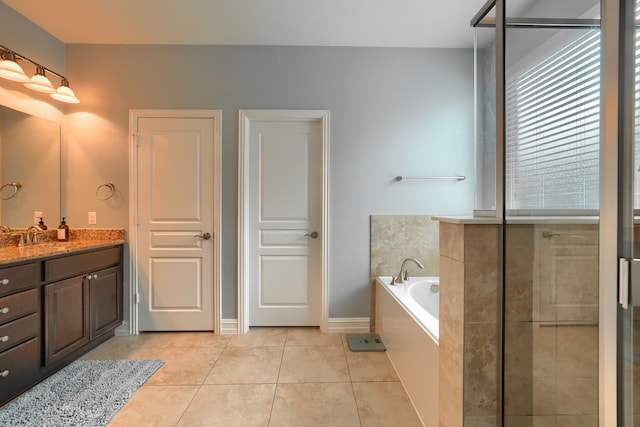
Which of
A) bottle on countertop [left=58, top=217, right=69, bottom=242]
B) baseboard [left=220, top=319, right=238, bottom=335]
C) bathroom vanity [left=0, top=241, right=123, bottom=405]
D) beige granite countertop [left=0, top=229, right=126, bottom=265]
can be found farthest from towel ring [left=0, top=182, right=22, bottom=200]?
baseboard [left=220, top=319, right=238, bottom=335]

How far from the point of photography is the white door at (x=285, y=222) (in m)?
2.69

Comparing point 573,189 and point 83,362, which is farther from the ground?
point 573,189

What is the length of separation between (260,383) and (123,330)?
1.59 metres

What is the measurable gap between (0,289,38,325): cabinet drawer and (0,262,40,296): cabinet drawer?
1.6 inches

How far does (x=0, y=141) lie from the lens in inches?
83.4

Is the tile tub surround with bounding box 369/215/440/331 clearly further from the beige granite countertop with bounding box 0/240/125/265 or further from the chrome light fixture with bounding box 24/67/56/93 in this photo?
the chrome light fixture with bounding box 24/67/56/93

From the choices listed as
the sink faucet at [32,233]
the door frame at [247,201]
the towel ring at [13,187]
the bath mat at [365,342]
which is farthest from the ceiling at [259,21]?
the bath mat at [365,342]

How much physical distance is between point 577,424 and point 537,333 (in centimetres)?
25

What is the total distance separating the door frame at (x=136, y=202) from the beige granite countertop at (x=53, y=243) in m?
0.19

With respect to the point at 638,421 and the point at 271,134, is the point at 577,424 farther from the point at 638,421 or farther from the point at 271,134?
the point at 271,134

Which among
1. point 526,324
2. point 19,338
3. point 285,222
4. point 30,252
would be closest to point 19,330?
point 19,338

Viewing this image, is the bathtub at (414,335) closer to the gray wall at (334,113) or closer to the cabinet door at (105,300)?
the gray wall at (334,113)

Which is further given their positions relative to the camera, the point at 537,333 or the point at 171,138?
the point at 171,138

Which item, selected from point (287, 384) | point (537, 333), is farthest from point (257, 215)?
point (537, 333)
